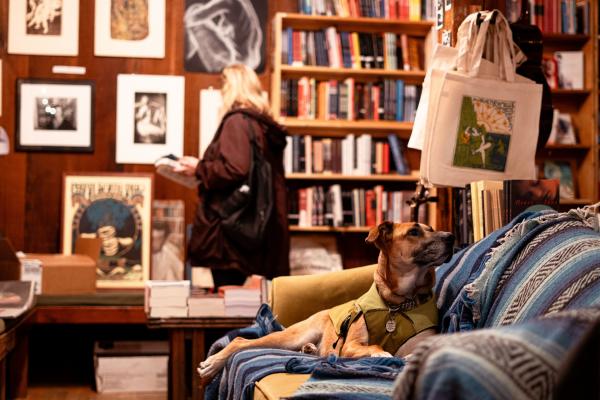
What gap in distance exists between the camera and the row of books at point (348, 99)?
6.42m

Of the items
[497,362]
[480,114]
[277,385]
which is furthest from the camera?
[480,114]

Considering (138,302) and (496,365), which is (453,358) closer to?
(496,365)

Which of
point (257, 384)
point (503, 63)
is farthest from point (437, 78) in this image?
point (257, 384)

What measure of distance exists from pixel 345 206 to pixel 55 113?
201 cm

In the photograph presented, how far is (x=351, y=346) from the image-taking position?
2.96 meters

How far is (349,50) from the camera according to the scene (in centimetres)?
652

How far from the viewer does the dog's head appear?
307 centimetres

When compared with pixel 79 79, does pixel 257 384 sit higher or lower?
lower

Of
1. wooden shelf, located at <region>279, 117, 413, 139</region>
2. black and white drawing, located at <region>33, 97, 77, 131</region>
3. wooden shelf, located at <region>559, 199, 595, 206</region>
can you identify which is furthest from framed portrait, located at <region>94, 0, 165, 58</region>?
wooden shelf, located at <region>559, 199, 595, 206</region>

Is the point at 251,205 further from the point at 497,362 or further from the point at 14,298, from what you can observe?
the point at 497,362

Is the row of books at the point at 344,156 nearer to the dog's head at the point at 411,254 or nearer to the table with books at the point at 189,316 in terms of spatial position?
the table with books at the point at 189,316

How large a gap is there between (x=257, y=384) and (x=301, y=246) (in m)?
3.76

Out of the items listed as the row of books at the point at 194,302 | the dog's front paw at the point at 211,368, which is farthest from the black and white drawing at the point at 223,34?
the dog's front paw at the point at 211,368

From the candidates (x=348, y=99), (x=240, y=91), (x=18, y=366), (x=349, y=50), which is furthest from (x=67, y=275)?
(x=349, y=50)
